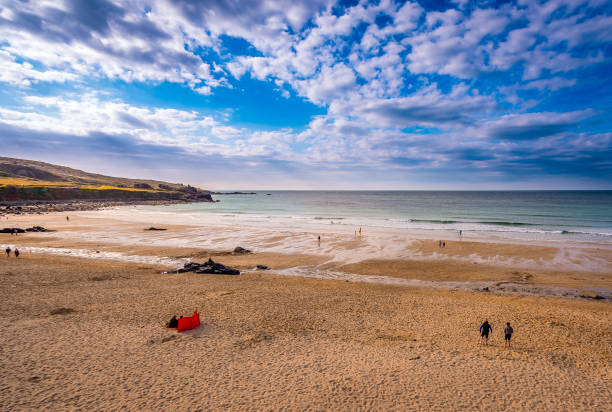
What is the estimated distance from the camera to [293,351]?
1020 centimetres

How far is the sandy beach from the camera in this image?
306 inches

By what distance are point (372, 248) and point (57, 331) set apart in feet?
85.0

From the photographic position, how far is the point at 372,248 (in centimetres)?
3020

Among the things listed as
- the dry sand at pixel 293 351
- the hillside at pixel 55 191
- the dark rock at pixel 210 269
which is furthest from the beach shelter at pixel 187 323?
the hillside at pixel 55 191

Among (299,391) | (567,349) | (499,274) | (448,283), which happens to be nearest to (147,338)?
(299,391)

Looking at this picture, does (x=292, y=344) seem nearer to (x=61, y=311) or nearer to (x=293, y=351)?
(x=293, y=351)

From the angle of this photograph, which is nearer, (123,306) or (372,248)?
(123,306)

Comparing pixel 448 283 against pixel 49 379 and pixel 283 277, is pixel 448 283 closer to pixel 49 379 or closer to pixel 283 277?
pixel 283 277

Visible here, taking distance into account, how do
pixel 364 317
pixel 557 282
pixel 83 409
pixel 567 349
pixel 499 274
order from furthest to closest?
pixel 499 274
pixel 557 282
pixel 364 317
pixel 567 349
pixel 83 409

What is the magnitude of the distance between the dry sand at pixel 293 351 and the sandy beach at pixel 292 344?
0.17ft

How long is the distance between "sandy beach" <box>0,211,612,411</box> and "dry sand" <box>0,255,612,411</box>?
0.05m

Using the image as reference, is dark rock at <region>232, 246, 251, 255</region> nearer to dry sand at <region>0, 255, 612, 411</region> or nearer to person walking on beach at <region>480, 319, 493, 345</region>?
dry sand at <region>0, 255, 612, 411</region>

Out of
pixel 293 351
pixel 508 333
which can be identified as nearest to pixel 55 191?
pixel 293 351

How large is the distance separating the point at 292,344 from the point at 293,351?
0.52 meters
